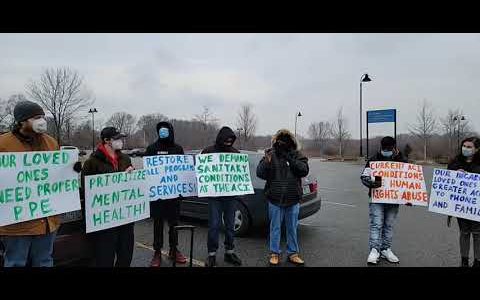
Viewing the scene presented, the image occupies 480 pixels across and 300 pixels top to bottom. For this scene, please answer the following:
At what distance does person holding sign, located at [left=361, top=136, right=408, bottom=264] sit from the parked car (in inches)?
61.6

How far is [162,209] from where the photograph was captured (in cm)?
449

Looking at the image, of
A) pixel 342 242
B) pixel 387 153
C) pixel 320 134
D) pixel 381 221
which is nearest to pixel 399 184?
pixel 387 153

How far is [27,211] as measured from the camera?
2973 mm

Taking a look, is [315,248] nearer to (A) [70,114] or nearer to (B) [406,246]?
(B) [406,246]

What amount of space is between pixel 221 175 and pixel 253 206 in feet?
4.59

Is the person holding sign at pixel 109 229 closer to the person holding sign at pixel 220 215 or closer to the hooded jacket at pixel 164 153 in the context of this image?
the hooded jacket at pixel 164 153

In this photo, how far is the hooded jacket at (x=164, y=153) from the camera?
14.7 feet

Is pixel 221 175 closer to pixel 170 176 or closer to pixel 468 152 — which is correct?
pixel 170 176

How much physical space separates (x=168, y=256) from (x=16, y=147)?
272cm

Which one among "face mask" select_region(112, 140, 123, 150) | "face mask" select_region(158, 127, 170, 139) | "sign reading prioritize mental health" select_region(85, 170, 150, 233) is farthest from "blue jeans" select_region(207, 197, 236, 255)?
"face mask" select_region(112, 140, 123, 150)

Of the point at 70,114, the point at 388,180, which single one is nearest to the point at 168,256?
the point at 388,180

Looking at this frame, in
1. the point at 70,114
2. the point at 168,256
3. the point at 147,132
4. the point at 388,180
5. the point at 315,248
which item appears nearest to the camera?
the point at 388,180

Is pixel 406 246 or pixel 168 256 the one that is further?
pixel 406 246
